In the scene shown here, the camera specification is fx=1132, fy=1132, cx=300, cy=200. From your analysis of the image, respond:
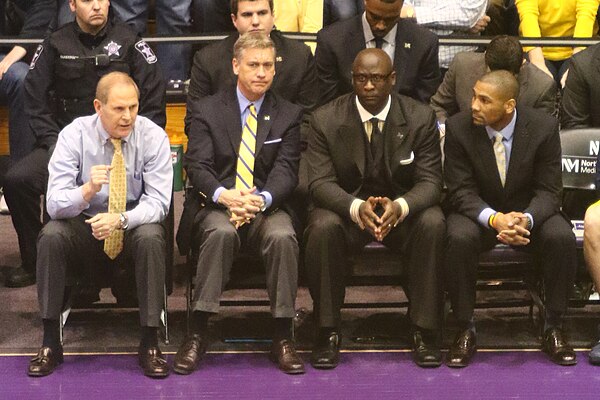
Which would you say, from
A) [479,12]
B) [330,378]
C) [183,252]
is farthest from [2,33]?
[330,378]

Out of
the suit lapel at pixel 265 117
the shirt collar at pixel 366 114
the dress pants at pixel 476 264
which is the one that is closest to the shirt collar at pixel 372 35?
the shirt collar at pixel 366 114

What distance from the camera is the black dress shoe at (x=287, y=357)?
4.96 m

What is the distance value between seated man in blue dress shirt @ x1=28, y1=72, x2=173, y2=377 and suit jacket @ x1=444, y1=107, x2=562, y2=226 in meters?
1.36

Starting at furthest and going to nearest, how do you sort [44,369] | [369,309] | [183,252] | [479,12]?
[479,12]
[369,309]
[183,252]
[44,369]

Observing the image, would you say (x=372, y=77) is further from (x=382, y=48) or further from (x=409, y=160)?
(x=382, y=48)

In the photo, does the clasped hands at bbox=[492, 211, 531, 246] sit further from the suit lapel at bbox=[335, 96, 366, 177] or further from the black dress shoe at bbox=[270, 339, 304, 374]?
the black dress shoe at bbox=[270, 339, 304, 374]

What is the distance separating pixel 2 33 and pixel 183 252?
2.43 metres

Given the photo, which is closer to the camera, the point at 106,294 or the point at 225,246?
the point at 225,246

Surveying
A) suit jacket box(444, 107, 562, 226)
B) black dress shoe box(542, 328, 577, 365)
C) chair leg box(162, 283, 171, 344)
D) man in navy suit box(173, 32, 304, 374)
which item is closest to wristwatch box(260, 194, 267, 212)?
man in navy suit box(173, 32, 304, 374)

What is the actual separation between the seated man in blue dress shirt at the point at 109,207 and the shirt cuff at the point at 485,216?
1434mm

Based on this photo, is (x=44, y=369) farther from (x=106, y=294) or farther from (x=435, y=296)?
(x=435, y=296)

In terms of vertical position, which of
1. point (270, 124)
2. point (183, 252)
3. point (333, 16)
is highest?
point (333, 16)

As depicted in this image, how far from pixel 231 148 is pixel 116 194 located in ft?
1.94

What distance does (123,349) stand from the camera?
5191 millimetres
